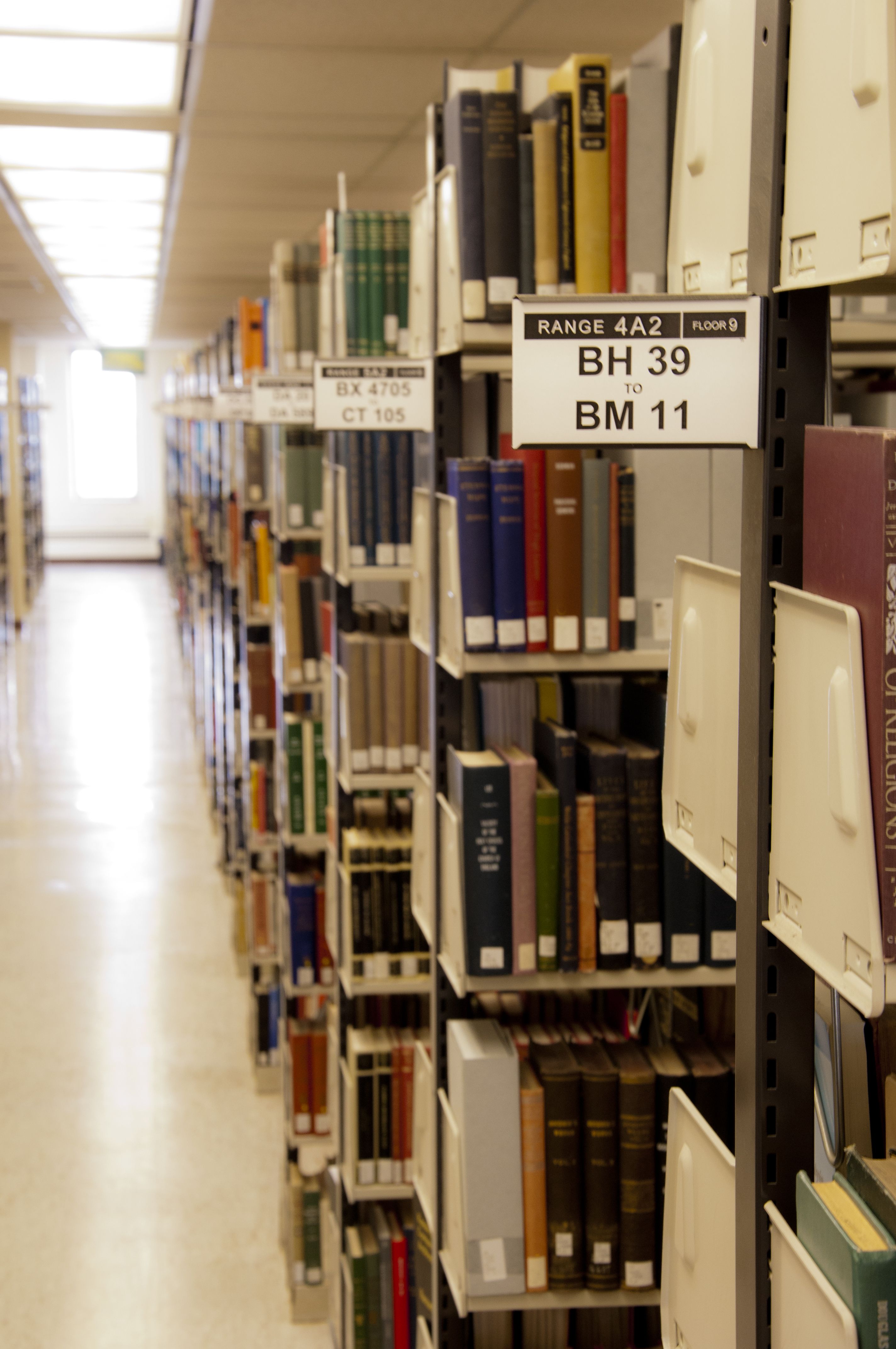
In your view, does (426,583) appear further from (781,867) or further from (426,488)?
(781,867)

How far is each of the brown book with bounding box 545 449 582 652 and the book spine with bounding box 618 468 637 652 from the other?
63 mm

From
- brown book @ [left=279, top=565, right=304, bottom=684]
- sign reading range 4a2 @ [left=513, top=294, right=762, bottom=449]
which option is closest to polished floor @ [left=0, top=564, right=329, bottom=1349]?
brown book @ [left=279, top=565, right=304, bottom=684]

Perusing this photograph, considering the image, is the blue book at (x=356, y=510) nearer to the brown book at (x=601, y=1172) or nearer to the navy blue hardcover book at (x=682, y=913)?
the navy blue hardcover book at (x=682, y=913)

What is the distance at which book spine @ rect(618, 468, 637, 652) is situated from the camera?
6.72ft

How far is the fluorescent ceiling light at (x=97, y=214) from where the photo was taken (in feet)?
24.6

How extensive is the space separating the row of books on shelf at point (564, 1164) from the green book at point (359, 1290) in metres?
1.25

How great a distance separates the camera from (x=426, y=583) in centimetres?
236

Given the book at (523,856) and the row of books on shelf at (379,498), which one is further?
the row of books on shelf at (379,498)

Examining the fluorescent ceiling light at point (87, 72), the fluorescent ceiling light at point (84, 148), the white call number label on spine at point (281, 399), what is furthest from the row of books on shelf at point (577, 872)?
the fluorescent ceiling light at point (84, 148)

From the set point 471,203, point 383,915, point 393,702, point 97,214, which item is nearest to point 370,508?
point 393,702

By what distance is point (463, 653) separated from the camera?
6.70 feet

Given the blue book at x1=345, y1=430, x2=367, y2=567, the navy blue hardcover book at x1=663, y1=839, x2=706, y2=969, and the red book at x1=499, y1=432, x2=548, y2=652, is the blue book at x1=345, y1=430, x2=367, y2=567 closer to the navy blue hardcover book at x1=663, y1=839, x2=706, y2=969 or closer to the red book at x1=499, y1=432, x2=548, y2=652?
the red book at x1=499, y1=432, x2=548, y2=652

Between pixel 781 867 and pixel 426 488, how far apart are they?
1403mm

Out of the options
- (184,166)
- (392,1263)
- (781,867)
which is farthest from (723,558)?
(184,166)
